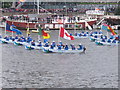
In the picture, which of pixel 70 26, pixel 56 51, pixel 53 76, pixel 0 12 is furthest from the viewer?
pixel 0 12

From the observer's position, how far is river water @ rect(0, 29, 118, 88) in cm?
5797

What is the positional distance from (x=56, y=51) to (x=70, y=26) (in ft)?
98.4

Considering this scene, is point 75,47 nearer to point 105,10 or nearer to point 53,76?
point 53,76

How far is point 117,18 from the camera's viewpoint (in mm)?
112375

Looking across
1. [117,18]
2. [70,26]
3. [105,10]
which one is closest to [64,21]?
[70,26]

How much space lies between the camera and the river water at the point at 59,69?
58.0 meters

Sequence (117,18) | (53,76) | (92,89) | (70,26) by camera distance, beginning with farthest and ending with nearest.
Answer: (117,18)
(70,26)
(53,76)
(92,89)

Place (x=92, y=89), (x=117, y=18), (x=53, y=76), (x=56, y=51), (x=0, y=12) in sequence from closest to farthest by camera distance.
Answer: (x=92, y=89)
(x=53, y=76)
(x=56, y=51)
(x=117, y=18)
(x=0, y=12)

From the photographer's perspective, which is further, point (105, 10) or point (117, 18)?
point (105, 10)

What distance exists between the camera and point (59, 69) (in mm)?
64562

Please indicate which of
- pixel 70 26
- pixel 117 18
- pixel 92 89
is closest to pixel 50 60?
pixel 92 89

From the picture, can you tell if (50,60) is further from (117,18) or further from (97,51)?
(117,18)

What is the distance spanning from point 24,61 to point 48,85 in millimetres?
13120

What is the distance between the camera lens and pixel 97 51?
77.4 m
